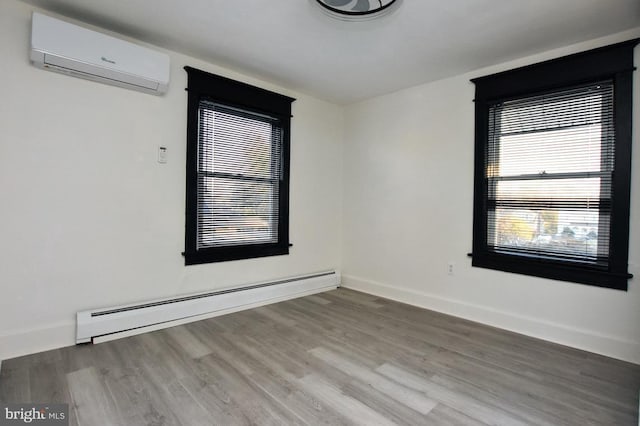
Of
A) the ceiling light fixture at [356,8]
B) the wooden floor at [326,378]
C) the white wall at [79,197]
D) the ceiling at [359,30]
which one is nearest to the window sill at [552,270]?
the wooden floor at [326,378]

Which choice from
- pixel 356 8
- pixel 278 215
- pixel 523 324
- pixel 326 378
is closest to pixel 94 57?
pixel 356 8

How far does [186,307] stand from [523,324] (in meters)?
3.20

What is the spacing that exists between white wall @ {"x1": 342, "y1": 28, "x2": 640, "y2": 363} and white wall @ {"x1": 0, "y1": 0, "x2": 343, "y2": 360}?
2022 mm

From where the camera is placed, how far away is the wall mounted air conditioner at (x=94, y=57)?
7.66 feet

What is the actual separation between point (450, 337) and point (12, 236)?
3.60 meters

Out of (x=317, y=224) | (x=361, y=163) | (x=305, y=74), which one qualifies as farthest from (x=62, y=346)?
(x=361, y=163)

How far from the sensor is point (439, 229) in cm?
376

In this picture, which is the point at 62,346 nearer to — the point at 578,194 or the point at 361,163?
the point at 361,163

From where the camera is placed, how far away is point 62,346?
2.58 meters

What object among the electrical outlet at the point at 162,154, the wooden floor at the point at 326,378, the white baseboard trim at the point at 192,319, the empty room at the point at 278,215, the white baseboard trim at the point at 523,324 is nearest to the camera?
the wooden floor at the point at 326,378

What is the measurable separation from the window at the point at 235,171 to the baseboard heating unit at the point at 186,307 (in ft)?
1.25

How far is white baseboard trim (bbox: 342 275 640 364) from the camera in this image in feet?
8.59

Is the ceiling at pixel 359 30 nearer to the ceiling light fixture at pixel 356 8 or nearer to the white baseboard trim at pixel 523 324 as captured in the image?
the ceiling light fixture at pixel 356 8

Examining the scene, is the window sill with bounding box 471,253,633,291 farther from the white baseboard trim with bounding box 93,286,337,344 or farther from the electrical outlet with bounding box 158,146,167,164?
the electrical outlet with bounding box 158,146,167,164
